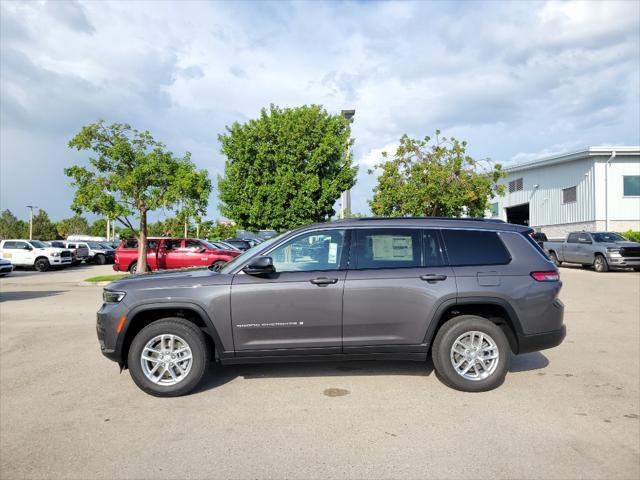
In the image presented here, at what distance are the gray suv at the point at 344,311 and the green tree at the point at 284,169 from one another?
15534 millimetres

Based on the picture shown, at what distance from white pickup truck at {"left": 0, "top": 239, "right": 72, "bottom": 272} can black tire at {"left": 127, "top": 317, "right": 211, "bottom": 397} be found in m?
25.1

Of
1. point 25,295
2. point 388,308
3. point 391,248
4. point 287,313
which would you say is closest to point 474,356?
point 388,308

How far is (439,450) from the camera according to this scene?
136 inches

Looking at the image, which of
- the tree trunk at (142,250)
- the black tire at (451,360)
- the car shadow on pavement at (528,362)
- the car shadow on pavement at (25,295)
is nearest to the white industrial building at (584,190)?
the tree trunk at (142,250)

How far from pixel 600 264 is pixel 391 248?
1964 centimetres

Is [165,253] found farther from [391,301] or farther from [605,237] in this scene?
[605,237]

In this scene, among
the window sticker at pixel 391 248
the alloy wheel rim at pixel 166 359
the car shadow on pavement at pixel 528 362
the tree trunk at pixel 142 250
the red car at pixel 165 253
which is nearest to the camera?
the alloy wheel rim at pixel 166 359

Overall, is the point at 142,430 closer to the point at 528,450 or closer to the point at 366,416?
the point at 366,416

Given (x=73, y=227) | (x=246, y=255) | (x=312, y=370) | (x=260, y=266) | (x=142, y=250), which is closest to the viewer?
(x=260, y=266)

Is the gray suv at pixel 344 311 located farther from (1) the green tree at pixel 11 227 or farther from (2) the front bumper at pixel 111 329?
(1) the green tree at pixel 11 227

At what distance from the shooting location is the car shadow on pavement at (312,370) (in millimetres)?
5223

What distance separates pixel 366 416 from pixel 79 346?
4.89 meters

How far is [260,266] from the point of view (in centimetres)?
451

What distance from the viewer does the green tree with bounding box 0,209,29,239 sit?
65.5 metres
